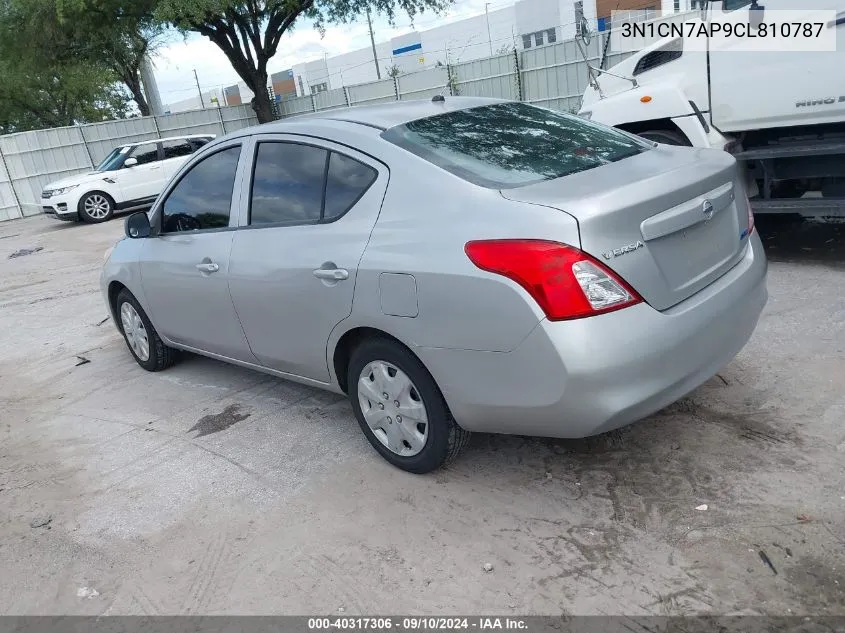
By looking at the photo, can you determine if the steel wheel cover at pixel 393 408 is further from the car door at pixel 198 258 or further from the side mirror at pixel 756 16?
the side mirror at pixel 756 16

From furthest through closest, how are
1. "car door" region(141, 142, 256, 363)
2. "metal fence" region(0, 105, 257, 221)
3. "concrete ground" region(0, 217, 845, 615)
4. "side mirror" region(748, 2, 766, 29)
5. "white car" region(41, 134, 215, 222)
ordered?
"metal fence" region(0, 105, 257, 221)
"white car" region(41, 134, 215, 222)
"side mirror" region(748, 2, 766, 29)
"car door" region(141, 142, 256, 363)
"concrete ground" region(0, 217, 845, 615)

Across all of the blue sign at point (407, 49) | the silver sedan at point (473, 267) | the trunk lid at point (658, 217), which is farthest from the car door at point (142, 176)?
the blue sign at point (407, 49)

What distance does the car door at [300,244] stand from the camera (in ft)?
10.9

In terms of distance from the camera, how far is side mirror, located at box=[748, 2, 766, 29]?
548cm

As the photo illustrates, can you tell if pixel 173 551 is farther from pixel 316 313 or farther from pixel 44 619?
pixel 316 313

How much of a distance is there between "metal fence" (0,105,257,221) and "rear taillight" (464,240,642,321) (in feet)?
74.5

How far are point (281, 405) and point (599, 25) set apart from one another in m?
18.4

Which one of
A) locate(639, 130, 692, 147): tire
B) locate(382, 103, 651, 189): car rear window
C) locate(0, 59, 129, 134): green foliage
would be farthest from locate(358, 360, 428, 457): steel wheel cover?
locate(0, 59, 129, 134): green foliage

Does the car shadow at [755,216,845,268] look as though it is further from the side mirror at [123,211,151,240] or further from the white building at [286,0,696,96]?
the white building at [286,0,696,96]

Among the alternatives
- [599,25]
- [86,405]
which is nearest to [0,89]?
[599,25]

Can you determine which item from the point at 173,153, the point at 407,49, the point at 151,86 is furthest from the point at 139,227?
the point at 407,49

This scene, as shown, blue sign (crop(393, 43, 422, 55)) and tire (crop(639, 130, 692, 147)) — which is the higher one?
blue sign (crop(393, 43, 422, 55))

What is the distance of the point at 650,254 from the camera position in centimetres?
277

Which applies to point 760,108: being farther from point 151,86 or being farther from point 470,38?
point 470,38
